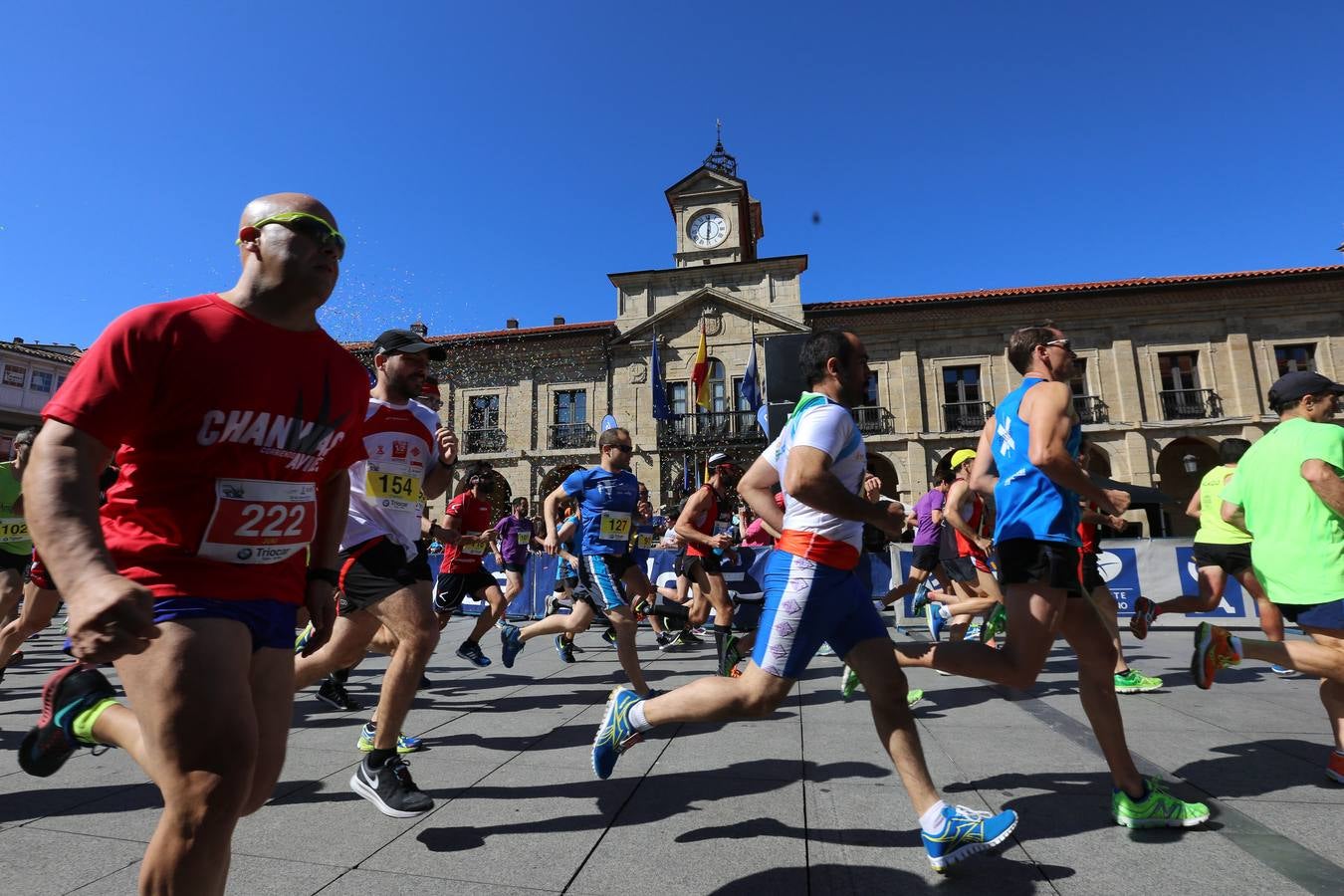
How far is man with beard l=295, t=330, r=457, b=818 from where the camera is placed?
3.20 meters

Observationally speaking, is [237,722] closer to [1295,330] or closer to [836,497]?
[836,497]

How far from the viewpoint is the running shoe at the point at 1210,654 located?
9.98ft

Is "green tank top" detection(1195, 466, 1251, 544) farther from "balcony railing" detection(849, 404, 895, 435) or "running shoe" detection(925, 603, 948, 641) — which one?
"balcony railing" detection(849, 404, 895, 435)

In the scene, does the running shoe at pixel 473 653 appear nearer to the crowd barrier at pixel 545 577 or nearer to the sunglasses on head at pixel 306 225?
the sunglasses on head at pixel 306 225

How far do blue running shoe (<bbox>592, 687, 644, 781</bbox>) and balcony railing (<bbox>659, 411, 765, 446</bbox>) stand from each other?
24.9 meters

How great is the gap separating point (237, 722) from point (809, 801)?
2259 millimetres

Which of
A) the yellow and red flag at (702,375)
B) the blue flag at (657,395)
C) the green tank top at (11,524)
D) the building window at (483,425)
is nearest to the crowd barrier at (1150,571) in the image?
the green tank top at (11,524)

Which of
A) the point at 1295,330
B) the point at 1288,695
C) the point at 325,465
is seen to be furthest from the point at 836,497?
the point at 1295,330

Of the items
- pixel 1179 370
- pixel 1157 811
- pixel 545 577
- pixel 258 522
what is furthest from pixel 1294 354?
pixel 258 522

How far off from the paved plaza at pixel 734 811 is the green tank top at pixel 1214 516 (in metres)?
1.29

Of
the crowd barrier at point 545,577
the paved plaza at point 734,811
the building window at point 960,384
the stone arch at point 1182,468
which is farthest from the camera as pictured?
the building window at point 960,384

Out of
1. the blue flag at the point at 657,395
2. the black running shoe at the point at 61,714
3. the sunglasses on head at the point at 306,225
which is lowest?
the black running shoe at the point at 61,714

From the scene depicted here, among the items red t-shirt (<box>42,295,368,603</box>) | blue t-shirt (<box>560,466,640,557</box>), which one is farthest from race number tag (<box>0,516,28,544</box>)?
red t-shirt (<box>42,295,368,603</box>)

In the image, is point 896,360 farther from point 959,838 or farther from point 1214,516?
point 959,838
